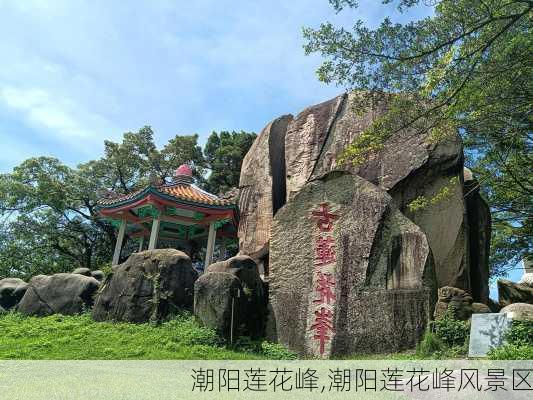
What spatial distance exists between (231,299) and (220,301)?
193 mm

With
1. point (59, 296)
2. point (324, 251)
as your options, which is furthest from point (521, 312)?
point (59, 296)

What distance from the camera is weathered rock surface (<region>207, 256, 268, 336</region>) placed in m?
8.30

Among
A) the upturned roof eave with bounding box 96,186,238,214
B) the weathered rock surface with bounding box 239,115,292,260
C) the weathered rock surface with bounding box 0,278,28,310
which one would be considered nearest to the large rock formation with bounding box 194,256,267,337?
the weathered rock surface with bounding box 239,115,292,260

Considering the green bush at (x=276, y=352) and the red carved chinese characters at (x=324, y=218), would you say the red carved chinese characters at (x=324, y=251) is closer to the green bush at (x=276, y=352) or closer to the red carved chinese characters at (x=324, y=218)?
the red carved chinese characters at (x=324, y=218)

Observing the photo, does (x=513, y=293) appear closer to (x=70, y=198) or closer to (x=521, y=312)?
(x=521, y=312)

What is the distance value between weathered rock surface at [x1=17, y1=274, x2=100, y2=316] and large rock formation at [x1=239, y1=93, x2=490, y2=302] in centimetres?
400

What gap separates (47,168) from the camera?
20.0 meters

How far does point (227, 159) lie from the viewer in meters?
22.7

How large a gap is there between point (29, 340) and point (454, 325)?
285 inches

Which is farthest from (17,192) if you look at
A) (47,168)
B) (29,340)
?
(29,340)

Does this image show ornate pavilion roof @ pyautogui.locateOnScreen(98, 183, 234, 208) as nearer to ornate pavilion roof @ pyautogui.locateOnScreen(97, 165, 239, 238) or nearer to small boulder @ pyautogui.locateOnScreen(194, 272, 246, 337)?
ornate pavilion roof @ pyautogui.locateOnScreen(97, 165, 239, 238)

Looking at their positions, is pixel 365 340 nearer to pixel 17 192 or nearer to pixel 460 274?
pixel 460 274

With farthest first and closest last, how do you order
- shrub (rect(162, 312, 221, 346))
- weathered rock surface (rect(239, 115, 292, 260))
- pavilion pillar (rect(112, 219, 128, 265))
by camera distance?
pavilion pillar (rect(112, 219, 128, 265))
weathered rock surface (rect(239, 115, 292, 260))
shrub (rect(162, 312, 221, 346))

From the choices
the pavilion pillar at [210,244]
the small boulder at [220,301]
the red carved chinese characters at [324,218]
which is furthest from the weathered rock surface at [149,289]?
the pavilion pillar at [210,244]
